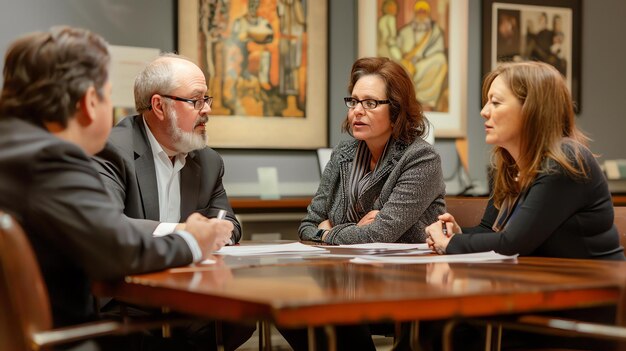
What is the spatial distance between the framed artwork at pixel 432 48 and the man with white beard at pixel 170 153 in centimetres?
191

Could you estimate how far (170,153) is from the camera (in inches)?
127

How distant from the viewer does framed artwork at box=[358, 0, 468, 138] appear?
4.95 metres

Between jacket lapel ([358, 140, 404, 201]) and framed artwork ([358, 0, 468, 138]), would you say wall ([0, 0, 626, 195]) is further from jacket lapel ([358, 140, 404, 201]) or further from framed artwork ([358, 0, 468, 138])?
jacket lapel ([358, 140, 404, 201])

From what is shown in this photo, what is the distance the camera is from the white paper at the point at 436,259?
84.7 inches

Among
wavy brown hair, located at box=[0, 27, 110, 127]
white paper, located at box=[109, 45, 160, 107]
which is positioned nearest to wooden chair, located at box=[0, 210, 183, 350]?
wavy brown hair, located at box=[0, 27, 110, 127]

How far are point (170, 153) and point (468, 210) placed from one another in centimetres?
133

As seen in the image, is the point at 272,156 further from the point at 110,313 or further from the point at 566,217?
the point at 566,217

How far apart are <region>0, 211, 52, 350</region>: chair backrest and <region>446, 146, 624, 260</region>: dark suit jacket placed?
4.45ft

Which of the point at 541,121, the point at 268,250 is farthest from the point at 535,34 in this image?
the point at 268,250

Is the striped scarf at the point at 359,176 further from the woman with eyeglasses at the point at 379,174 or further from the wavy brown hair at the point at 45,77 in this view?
the wavy brown hair at the point at 45,77

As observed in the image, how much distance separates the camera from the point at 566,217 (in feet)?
7.54

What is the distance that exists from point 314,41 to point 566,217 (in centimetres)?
275

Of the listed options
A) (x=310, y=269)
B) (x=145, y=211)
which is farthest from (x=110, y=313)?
(x=310, y=269)

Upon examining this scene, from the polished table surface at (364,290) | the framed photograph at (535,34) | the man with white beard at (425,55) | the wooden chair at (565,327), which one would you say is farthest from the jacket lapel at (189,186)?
the framed photograph at (535,34)
